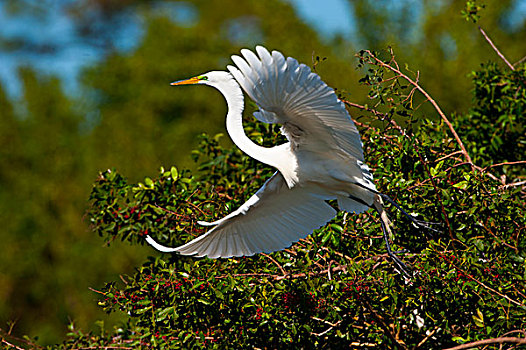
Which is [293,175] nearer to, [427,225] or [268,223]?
[268,223]

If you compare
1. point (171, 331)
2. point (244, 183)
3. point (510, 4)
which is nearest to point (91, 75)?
point (510, 4)

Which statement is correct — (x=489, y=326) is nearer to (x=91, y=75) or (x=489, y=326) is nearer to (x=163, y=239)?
(x=163, y=239)

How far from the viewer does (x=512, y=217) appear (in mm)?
3197

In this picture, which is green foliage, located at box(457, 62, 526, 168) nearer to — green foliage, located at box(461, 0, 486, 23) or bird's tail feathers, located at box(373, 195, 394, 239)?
green foliage, located at box(461, 0, 486, 23)

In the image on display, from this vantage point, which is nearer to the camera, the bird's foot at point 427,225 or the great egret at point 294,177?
the great egret at point 294,177

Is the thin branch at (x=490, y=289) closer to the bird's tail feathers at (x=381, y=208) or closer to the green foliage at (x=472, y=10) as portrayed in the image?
the bird's tail feathers at (x=381, y=208)

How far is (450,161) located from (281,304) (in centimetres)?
125

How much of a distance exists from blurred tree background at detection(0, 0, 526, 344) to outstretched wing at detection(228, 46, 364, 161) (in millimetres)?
7971

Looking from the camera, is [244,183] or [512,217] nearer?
[512,217]

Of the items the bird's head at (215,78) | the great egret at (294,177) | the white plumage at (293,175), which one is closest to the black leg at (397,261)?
the great egret at (294,177)

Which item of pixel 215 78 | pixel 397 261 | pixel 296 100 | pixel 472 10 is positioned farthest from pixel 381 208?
pixel 472 10

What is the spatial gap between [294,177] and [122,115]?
11.3 meters

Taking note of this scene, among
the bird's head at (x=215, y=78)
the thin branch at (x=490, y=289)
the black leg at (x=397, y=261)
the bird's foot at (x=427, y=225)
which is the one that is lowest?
the thin branch at (x=490, y=289)

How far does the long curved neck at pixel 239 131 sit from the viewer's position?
11.5ft
